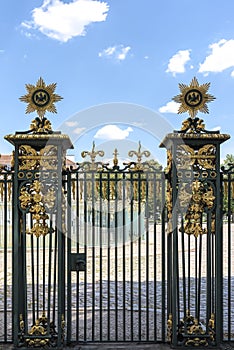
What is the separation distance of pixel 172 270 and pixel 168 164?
1279 mm

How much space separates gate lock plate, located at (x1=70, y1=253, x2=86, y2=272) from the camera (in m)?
5.27

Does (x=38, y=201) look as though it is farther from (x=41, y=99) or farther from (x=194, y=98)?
(x=194, y=98)

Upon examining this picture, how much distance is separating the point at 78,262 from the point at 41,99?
2.02 metres

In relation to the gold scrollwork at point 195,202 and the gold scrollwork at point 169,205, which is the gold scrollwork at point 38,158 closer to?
the gold scrollwork at point 169,205

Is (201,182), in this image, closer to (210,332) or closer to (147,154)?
(147,154)

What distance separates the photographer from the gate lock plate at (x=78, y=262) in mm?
5270

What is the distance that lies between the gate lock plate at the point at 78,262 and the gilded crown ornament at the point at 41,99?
1.55 metres

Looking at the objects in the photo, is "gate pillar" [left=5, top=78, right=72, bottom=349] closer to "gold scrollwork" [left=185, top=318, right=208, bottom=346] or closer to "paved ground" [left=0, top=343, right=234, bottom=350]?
"paved ground" [left=0, top=343, right=234, bottom=350]

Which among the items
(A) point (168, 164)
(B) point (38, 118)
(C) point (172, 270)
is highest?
(B) point (38, 118)

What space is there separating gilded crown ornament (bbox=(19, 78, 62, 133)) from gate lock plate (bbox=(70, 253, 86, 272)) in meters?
1.55

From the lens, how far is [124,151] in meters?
5.46

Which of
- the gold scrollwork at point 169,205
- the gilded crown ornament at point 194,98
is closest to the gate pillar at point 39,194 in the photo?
the gold scrollwork at point 169,205

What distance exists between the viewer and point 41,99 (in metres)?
5.14

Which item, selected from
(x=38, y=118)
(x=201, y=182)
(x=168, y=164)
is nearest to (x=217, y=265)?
(x=201, y=182)
